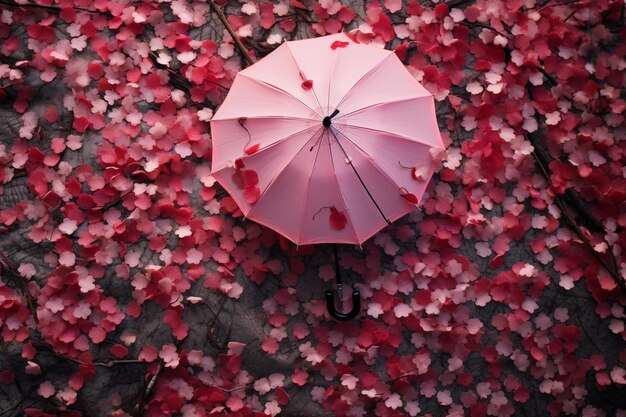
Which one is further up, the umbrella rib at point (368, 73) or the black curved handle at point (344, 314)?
the umbrella rib at point (368, 73)

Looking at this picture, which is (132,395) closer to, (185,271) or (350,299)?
(185,271)

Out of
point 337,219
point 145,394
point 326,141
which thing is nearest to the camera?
point 326,141

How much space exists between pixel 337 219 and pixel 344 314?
516 millimetres

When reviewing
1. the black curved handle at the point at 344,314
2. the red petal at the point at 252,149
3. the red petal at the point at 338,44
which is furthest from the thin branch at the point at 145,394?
the red petal at the point at 338,44

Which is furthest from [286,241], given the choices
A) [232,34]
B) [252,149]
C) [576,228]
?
[576,228]

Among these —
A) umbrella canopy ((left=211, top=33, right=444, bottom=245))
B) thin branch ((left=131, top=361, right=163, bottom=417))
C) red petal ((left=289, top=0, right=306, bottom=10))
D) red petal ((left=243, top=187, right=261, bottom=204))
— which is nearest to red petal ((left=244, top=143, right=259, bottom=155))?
umbrella canopy ((left=211, top=33, right=444, bottom=245))

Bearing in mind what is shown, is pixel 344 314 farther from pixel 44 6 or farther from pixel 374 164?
pixel 44 6

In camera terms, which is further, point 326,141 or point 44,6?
point 44,6

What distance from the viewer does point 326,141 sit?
240cm

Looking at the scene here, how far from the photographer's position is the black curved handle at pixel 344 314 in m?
2.77

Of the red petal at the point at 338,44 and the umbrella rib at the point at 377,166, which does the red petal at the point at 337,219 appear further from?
the red petal at the point at 338,44

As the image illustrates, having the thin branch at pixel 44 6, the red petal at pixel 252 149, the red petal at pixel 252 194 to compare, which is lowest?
the red petal at pixel 252 194

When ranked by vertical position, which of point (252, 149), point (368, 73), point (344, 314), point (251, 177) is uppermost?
point (368, 73)

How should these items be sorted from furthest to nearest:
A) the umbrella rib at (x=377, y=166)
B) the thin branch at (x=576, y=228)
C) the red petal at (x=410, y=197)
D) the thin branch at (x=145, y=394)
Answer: the thin branch at (x=576, y=228) < the thin branch at (x=145, y=394) < the red petal at (x=410, y=197) < the umbrella rib at (x=377, y=166)
